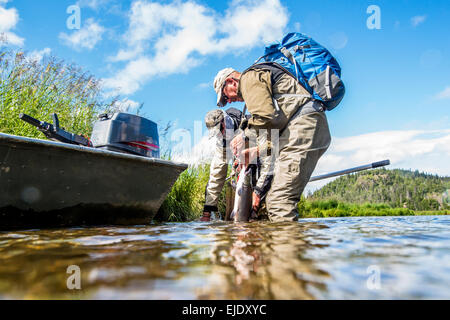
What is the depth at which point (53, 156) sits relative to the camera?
8.56ft

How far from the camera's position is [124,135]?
3.62 meters

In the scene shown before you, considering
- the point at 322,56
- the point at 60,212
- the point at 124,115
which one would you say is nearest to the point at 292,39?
the point at 322,56

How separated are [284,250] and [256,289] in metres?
0.48

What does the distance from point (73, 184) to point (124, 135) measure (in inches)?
38.6

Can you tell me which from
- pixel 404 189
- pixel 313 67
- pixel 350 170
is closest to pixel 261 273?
pixel 313 67

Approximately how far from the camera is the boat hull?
244 centimetres

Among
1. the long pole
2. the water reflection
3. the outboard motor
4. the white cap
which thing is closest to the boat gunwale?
the outboard motor

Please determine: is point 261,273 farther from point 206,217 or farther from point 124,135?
point 206,217

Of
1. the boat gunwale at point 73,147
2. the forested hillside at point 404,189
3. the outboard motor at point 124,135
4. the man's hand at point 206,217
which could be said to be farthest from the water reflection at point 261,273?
the forested hillside at point 404,189

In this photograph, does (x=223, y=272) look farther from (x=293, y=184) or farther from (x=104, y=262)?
(x=293, y=184)

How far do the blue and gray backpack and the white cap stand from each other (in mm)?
460

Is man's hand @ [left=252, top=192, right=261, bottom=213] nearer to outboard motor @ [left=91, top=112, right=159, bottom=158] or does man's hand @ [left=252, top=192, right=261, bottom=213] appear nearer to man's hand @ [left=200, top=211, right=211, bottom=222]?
man's hand @ [left=200, top=211, right=211, bottom=222]

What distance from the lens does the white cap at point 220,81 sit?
11.3 ft
